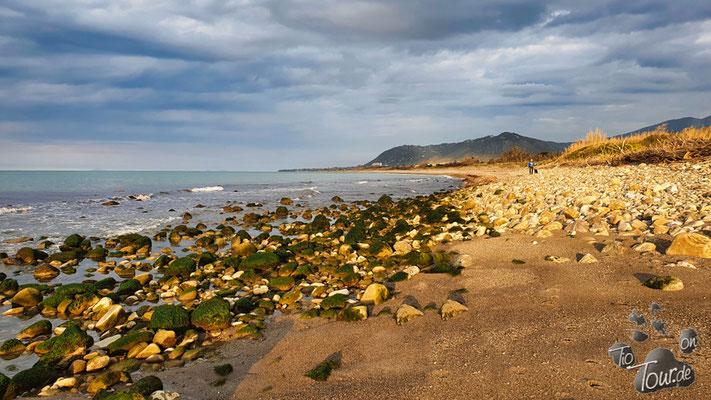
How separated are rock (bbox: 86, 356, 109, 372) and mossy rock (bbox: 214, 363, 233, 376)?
1605mm

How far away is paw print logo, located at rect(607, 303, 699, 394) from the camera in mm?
2469

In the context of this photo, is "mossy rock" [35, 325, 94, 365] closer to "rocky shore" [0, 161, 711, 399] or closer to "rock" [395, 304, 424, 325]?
"rocky shore" [0, 161, 711, 399]

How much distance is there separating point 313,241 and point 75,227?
42.8 ft

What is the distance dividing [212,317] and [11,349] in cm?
281

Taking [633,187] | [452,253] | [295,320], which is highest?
[633,187]

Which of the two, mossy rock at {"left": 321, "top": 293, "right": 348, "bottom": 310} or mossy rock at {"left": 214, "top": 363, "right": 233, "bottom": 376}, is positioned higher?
mossy rock at {"left": 321, "top": 293, "right": 348, "bottom": 310}

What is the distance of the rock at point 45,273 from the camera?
836 centimetres

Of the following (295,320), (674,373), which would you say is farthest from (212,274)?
(674,373)

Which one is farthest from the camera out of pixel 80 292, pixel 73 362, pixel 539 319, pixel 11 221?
pixel 11 221

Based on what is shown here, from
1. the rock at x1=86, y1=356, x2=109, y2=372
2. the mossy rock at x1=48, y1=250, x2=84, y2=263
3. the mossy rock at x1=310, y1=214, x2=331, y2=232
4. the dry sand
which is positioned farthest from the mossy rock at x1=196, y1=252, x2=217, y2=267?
the mossy rock at x1=310, y1=214, x2=331, y2=232

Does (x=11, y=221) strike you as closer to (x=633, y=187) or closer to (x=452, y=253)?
(x=452, y=253)

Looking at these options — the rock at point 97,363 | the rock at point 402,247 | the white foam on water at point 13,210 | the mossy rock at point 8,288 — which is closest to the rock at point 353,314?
the rock at point 97,363

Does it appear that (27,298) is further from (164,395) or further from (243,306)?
(164,395)

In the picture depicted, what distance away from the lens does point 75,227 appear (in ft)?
51.4
